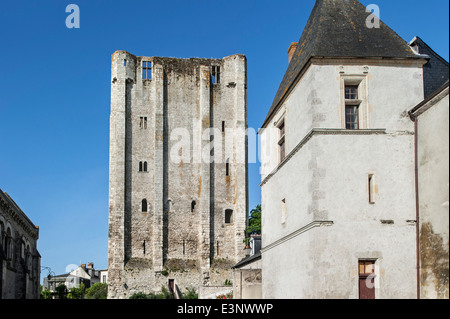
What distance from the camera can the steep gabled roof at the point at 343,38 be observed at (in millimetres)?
19719

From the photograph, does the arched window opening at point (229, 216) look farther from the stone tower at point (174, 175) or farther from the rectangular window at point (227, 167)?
the rectangular window at point (227, 167)

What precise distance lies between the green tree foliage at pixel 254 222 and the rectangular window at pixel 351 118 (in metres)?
41.2

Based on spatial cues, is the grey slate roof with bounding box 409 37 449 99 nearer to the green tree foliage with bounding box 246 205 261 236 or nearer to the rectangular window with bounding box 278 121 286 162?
the rectangular window with bounding box 278 121 286 162

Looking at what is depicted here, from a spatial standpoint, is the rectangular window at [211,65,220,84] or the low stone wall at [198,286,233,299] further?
the rectangular window at [211,65,220,84]

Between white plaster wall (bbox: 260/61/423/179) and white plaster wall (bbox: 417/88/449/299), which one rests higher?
white plaster wall (bbox: 260/61/423/179)

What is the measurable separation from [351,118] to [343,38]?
2570mm

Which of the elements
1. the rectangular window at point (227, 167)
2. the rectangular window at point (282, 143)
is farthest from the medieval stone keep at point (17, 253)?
the rectangular window at point (227, 167)

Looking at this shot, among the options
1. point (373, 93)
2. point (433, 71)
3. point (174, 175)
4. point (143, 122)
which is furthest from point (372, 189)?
point (143, 122)

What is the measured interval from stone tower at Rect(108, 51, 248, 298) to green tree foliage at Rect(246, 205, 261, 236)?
783 mm

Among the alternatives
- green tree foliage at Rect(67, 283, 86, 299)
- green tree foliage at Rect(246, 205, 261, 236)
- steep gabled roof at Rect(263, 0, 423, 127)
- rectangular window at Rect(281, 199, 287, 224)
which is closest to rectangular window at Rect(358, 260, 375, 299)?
rectangular window at Rect(281, 199, 287, 224)

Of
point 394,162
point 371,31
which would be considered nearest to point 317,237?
point 394,162

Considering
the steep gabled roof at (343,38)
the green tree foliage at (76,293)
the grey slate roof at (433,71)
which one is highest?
the steep gabled roof at (343,38)

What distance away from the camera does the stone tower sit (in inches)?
2343
